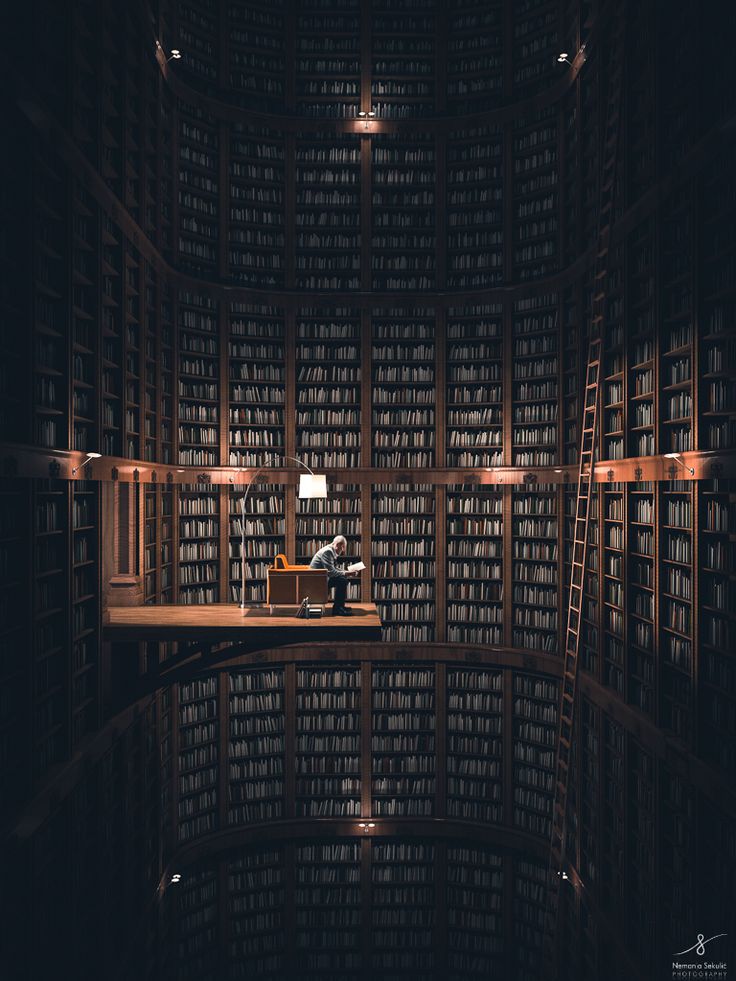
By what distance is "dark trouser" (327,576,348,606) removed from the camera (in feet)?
25.3

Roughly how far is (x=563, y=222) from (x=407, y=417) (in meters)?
2.68

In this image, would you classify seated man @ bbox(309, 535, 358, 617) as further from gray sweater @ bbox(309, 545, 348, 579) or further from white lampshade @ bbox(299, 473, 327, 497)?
white lampshade @ bbox(299, 473, 327, 497)

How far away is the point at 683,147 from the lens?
21.4 ft

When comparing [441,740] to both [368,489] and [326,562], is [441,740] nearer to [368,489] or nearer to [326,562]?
[368,489]

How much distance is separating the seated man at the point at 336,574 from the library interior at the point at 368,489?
45 millimetres

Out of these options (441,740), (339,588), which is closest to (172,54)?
(339,588)

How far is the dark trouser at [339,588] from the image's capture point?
7703 mm

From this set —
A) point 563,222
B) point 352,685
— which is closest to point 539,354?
point 563,222

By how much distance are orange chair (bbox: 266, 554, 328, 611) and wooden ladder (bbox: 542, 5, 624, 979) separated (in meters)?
2.30

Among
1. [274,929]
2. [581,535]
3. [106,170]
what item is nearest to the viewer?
[106,170]

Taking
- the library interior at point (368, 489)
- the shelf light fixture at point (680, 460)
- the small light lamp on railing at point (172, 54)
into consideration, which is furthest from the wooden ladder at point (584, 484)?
the small light lamp on railing at point (172, 54)

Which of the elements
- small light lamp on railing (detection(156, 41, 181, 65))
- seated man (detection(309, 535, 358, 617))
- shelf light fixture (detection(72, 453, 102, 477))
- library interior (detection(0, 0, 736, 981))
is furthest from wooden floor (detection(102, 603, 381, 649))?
small light lamp on railing (detection(156, 41, 181, 65))

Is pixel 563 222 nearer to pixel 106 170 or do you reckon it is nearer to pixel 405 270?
pixel 405 270

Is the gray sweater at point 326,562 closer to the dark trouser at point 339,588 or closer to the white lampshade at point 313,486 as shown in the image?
the dark trouser at point 339,588
